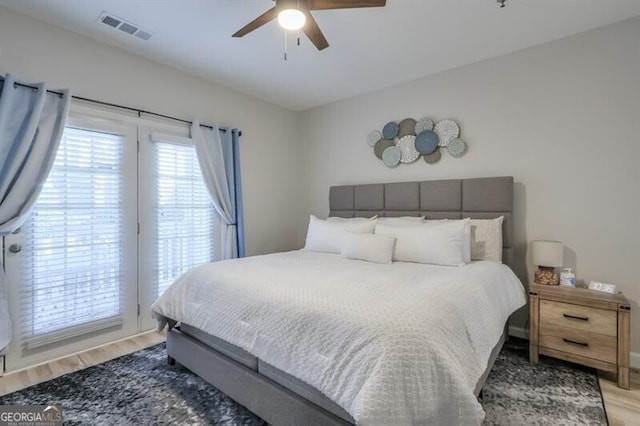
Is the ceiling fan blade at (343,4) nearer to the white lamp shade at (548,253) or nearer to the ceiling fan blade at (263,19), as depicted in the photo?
the ceiling fan blade at (263,19)

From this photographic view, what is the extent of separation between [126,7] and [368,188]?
9.03 feet

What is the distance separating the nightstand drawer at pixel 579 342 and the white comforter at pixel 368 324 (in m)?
0.43

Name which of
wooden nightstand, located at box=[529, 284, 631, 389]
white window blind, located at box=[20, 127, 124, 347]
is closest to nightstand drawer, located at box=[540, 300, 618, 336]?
wooden nightstand, located at box=[529, 284, 631, 389]

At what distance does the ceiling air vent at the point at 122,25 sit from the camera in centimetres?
232

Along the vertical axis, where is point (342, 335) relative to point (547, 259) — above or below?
below

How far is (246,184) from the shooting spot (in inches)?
153

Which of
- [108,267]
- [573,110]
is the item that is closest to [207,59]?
[108,267]

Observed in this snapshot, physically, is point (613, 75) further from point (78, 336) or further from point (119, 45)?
point (78, 336)

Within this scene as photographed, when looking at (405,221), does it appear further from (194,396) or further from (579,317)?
(194,396)

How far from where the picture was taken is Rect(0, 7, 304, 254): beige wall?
7.65ft

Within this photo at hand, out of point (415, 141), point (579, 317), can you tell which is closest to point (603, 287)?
point (579, 317)

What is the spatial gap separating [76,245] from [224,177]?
1502 mm

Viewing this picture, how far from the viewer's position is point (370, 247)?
2656 mm

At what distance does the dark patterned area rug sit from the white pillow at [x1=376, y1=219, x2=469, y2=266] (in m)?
0.90
